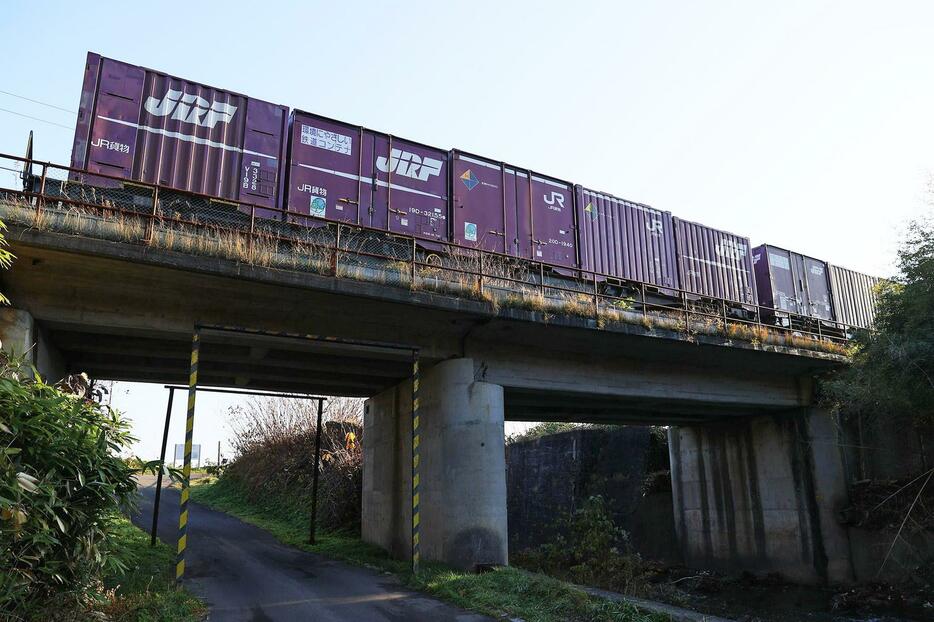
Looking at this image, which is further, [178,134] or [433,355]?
[433,355]

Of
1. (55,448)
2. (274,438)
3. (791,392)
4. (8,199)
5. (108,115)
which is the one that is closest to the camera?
(55,448)

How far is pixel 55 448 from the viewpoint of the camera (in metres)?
5.39

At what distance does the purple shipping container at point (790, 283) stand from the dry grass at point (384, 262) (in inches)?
237

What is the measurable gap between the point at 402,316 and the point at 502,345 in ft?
8.60

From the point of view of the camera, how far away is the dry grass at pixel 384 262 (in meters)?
9.40

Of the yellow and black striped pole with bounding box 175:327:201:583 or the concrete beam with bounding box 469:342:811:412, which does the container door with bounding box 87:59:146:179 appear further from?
the concrete beam with bounding box 469:342:811:412

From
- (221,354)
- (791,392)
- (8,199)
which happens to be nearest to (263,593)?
(221,354)

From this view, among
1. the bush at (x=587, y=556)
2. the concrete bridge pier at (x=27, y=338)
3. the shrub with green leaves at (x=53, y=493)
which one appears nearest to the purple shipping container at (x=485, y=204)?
the concrete bridge pier at (x=27, y=338)

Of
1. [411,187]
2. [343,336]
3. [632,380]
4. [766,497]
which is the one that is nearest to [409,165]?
[411,187]

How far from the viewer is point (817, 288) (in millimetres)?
24375

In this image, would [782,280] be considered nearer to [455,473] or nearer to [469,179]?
[469,179]

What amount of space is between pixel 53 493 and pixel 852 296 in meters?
29.1

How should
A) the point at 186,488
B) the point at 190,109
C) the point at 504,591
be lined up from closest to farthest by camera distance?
the point at 186,488
the point at 504,591
the point at 190,109

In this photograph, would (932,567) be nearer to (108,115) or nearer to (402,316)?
(402,316)
